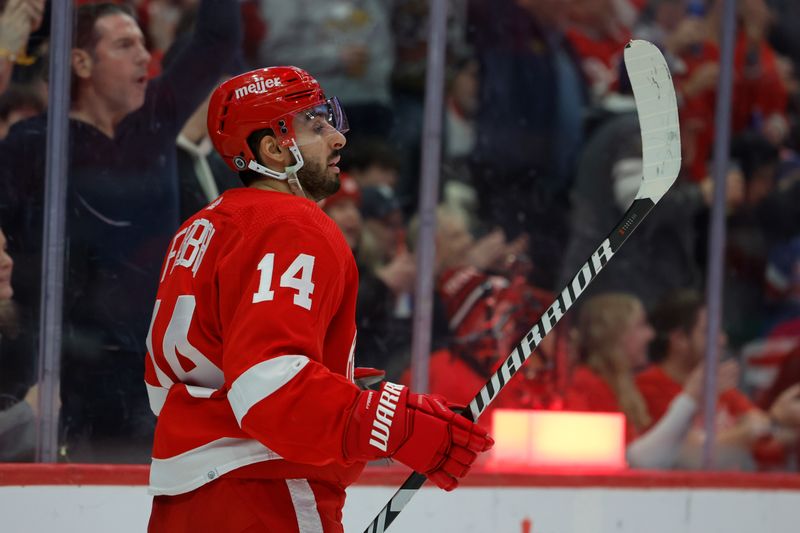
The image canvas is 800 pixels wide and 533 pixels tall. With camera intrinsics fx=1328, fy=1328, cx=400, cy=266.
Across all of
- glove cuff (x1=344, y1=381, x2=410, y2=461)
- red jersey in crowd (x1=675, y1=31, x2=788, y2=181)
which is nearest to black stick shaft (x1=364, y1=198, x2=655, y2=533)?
glove cuff (x1=344, y1=381, x2=410, y2=461)

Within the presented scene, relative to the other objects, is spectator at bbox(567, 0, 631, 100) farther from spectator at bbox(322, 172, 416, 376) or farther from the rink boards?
the rink boards

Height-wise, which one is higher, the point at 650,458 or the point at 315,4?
the point at 315,4

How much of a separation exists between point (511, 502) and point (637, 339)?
0.84 metres

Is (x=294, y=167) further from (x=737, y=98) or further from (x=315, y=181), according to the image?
(x=737, y=98)

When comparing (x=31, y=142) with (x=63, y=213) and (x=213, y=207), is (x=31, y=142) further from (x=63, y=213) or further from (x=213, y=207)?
(x=213, y=207)

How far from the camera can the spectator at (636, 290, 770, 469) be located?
4406 mm

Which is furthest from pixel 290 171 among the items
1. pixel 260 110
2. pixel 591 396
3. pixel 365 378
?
→ pixel 591 396

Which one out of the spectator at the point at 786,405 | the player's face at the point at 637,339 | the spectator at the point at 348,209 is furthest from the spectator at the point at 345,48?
the spectator at the point at 786,405

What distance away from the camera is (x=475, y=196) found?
13.4 feet

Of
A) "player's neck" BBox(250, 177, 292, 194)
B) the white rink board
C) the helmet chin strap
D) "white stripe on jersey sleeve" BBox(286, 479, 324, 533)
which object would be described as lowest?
the white rink board

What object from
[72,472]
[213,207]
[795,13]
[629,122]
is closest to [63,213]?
[72,472]

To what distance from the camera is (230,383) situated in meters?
1.95

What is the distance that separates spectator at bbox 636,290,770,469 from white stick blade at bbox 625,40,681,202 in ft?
6.69

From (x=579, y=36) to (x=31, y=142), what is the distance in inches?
72.0
